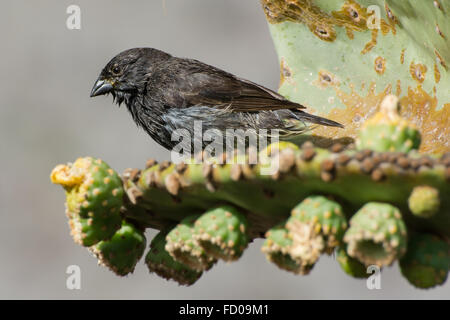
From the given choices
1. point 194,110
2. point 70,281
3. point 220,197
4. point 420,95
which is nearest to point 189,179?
point 220,197

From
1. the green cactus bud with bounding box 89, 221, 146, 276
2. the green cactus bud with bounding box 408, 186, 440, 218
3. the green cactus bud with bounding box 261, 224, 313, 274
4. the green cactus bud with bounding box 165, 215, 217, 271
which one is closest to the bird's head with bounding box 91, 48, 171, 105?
the green cactus bud with bounding box 89, 221, 146, 276

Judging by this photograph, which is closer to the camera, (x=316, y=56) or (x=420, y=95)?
(x=420, y=95)

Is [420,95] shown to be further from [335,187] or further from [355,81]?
[335,187]

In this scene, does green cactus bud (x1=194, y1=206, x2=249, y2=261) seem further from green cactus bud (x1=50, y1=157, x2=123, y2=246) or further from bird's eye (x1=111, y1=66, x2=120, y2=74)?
bird's eye (x1=111, y1=66, x2=120, y2=74)

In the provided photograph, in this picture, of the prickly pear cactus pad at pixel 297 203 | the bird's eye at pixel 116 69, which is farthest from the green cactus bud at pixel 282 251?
the bird's eye at pixel 116 69

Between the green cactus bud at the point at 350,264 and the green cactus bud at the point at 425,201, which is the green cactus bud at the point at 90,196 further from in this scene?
the green cactus bud at the point at 425,201

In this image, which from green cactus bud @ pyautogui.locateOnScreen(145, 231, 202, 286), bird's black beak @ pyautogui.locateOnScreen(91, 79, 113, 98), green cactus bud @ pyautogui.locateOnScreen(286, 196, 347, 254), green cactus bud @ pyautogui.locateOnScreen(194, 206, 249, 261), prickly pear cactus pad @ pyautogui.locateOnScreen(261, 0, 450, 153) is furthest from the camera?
bird's black beak @ pyautogui.locateOnScreen(91, 79, 113, 98)
